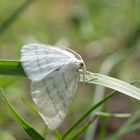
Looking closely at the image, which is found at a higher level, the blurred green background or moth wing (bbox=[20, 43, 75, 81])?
moth wing (bbox=[20, 43, 75, 81])

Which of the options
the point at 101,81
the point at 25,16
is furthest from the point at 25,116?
the point at 25,16

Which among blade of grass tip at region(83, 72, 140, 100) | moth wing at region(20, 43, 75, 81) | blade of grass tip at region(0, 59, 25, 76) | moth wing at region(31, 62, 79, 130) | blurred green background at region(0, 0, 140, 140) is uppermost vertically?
blade of grass tip at region(0, 59, 25, 76)

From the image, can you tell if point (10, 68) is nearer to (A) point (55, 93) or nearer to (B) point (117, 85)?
(A) point (55, 93)

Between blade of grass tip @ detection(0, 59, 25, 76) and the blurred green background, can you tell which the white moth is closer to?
blade of grass tip @ detection(0, 59, 25, 76)

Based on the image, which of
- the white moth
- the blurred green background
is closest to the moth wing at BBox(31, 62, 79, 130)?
the white moth

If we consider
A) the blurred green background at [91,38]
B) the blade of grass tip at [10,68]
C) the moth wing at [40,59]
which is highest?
the blade of grass tip at [10,68]

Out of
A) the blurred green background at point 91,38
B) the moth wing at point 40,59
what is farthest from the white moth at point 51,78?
the blurred green background at point 91,38

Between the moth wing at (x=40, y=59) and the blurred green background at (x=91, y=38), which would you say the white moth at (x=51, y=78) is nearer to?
the moth wing at (x=40, y=59)

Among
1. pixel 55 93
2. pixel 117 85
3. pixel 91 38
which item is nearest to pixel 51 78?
pixel 55 93
